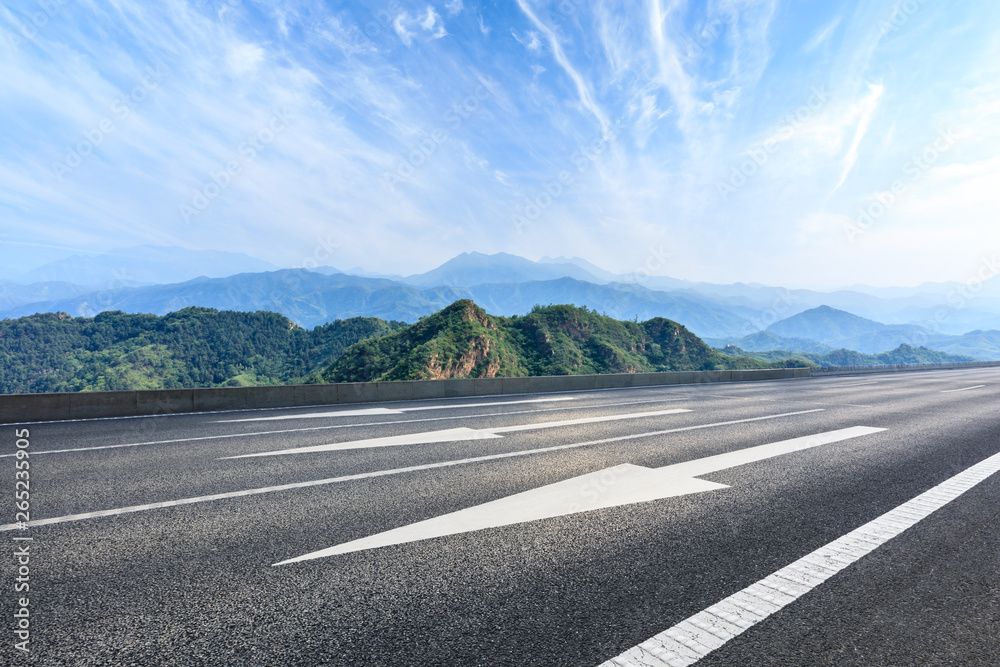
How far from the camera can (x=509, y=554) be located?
9.99 feet

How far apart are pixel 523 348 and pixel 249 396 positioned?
79.4 meters

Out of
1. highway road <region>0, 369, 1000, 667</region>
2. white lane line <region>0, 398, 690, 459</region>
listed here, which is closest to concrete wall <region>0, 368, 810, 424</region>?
white lane line <region>0, 398, 690, 459</region>


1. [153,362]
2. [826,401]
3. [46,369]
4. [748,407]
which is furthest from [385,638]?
[46,369]

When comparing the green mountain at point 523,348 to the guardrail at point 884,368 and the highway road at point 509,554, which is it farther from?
the highway road at point 509,554

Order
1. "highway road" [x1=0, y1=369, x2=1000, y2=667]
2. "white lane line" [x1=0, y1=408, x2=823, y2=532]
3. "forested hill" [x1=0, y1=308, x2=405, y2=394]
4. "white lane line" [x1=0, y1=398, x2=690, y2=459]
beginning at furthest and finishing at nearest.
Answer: "forested hill" [x1=0, y1=308, x2=405, y2=394], "white lane line" [x1=0, y1=398, x2=690, y2=459], "white lane line" [x1=0, y1=408, x2=823, y2=532], "highway road" [x1=0, y1=369, x2=1000, y2=667]

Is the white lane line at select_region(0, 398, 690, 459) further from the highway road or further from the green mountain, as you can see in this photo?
the green mountain

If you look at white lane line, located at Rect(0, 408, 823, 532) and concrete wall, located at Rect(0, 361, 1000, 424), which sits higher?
concrete wall, located at Rect(0, 361, 1000, 424)

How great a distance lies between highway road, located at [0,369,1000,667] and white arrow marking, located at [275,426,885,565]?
0.03 meters

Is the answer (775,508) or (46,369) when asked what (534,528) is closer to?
(775,508)

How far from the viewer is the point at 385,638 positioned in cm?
214

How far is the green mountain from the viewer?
7069cm

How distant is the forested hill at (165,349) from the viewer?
3784 inches

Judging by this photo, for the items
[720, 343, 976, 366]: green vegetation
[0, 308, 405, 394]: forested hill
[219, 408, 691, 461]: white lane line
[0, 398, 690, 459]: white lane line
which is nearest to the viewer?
[219, 408, 691, 461]: white lane line

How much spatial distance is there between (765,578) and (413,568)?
202 centimetres
